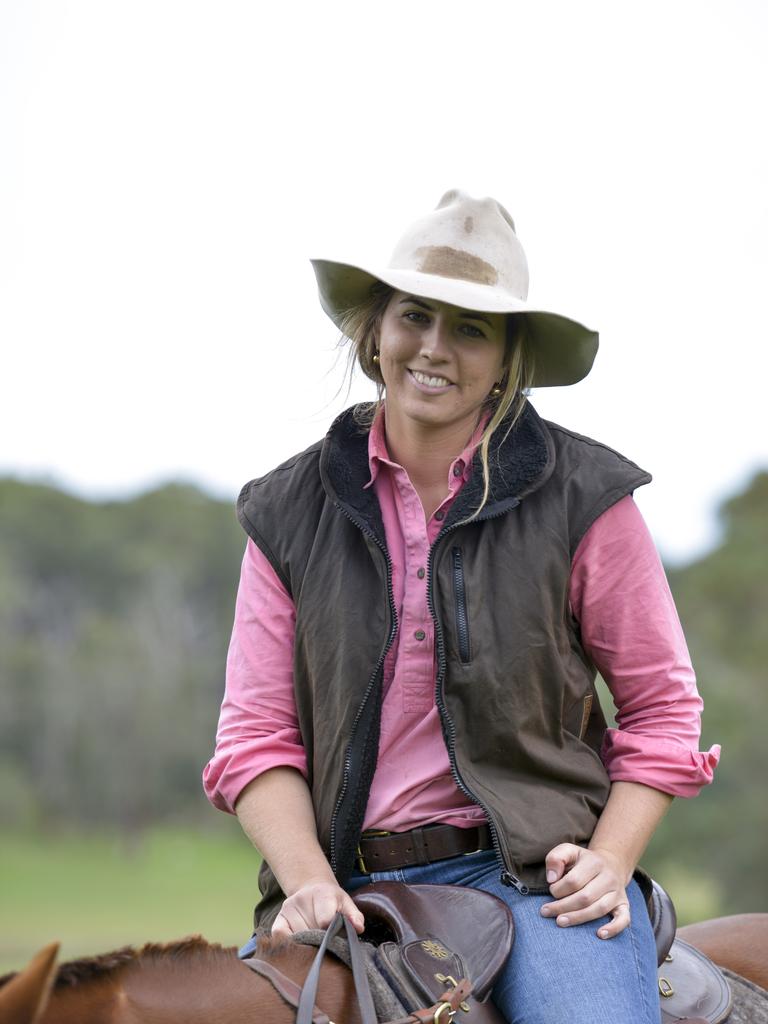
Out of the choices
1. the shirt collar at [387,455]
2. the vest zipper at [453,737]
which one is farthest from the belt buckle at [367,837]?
the shirt collar at [387,455]

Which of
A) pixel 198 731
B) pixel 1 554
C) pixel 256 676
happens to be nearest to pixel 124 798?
pixel 198 731

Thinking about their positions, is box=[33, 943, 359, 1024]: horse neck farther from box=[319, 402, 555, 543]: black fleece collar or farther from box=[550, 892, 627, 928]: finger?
box=[319, 402, 555, 543]: black fleece collar

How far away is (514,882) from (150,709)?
49622 mm

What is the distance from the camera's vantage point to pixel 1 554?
58.5 metres

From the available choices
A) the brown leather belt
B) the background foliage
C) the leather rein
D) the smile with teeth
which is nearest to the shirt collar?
the smile with teeth

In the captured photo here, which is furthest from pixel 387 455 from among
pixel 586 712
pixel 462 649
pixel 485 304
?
pixel 586 712

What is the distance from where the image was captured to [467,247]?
11.4ft

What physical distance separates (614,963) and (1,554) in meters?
58.1

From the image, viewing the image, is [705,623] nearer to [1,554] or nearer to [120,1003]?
[1,554]

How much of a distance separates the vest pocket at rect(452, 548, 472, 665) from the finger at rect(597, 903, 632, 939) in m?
0.67

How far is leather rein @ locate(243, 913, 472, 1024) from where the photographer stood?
2660 mm

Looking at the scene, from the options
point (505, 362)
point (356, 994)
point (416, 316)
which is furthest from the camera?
point (505, 362)

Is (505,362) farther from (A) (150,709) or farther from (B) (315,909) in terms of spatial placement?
(A) (150,709)

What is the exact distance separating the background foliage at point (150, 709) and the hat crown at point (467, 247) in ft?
87.5
